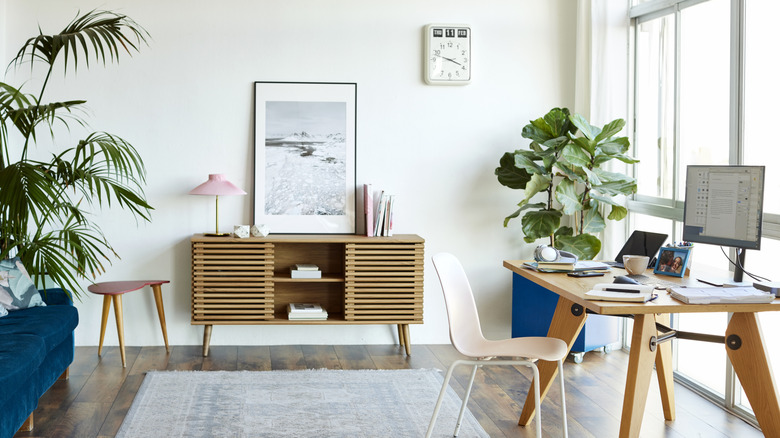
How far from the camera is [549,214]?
15.7 feet

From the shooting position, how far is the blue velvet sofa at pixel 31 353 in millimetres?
2879

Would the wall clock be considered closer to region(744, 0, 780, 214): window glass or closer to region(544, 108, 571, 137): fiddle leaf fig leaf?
region(544, 108, 571, 137): fiddle leaf fig leaf

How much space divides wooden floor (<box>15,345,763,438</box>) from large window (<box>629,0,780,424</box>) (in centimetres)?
39

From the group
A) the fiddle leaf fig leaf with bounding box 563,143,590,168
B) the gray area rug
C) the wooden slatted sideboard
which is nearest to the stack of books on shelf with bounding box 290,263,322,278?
the wooden slatted sideboard

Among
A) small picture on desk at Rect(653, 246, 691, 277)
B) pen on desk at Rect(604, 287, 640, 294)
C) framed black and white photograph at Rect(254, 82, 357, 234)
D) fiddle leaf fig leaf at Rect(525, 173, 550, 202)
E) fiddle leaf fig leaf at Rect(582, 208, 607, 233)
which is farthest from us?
framed black and white photograph at Rect(254, 82, 357, 234)

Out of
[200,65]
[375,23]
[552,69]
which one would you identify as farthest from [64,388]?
[552,69]

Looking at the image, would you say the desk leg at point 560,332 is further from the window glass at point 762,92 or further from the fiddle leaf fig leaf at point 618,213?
the fiddle leaf fig leaf at point 618,213

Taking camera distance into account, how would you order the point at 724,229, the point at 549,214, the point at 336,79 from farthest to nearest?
the point at 336,79 < the point at 549,214 < the point at 724,229

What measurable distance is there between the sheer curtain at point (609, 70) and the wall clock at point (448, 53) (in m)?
0.85

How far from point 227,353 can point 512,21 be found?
9.92ft

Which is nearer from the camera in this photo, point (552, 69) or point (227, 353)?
point (227, 353)

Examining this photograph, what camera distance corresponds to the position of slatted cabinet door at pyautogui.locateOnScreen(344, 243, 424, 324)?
15.8 feet

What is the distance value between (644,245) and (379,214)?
6.12 feet

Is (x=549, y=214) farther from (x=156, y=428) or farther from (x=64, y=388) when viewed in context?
(x=64, y=388)
